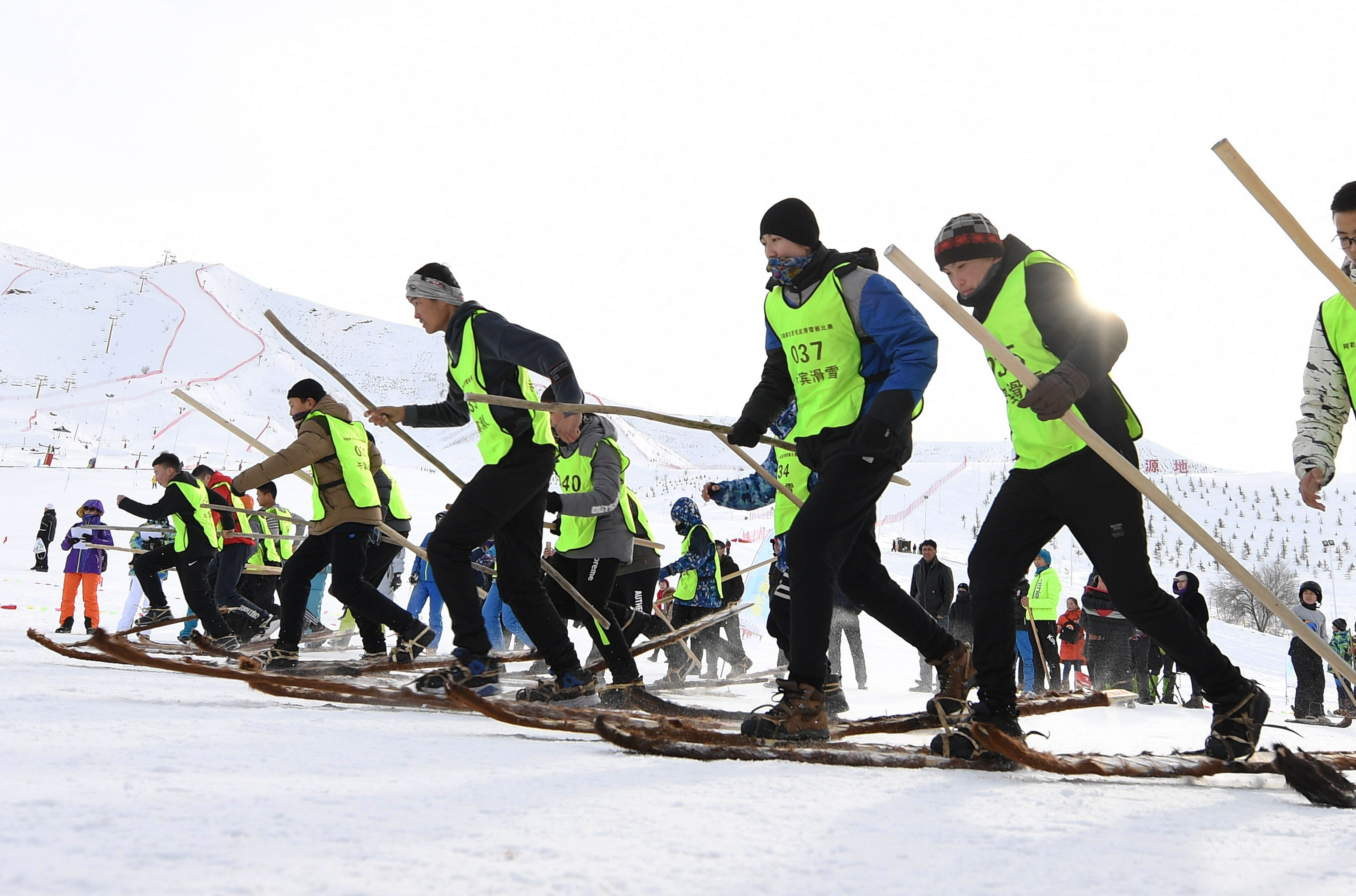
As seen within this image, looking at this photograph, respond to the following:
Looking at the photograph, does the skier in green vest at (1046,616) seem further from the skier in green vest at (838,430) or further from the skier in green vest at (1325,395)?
the skier in green vest at (838,430)

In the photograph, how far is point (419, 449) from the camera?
5531 mm

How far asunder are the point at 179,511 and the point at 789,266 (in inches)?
249

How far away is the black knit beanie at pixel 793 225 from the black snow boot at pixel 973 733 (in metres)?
1.65

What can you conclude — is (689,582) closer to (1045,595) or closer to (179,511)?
(1045,595)

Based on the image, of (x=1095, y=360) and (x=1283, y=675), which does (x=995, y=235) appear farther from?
(x=1283, y=675)

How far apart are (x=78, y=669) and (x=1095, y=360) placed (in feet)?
15.4

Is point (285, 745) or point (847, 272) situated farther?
point (847, 272)

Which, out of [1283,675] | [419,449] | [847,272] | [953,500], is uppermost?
[953,500]

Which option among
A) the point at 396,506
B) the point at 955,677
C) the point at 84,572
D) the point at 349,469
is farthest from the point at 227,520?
the point at 955,677

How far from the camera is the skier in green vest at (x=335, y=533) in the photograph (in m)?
5.48

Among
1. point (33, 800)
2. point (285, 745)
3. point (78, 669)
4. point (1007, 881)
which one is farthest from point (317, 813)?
point (78, 669)

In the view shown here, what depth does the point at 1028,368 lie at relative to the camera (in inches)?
124

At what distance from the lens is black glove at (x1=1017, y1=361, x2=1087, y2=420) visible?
2.75m

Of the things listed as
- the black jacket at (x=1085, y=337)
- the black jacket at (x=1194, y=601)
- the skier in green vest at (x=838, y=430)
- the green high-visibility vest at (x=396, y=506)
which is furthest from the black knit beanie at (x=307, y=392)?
the black jacket at (x=1194, y=601)
